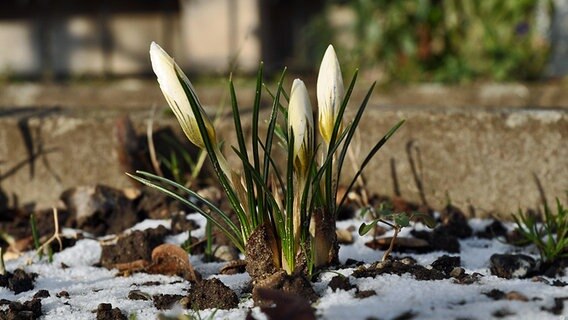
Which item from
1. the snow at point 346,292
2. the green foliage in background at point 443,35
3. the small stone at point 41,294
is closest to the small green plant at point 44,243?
the snow at point 346,292

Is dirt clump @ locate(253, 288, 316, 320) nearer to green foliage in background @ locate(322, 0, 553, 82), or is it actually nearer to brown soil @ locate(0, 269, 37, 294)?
brown soil @ locate(0, 269, 37, 294)

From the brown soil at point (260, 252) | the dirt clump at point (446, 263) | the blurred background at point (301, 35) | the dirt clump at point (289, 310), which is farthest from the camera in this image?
the blurred background at point (301, 35)

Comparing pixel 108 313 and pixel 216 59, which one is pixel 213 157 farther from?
pixel 216 59

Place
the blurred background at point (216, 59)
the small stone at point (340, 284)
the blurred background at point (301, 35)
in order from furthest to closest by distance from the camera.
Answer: the blurred background at point (301, 35)
the blurred background at point (216, 59)
the small stone at point (340, 284)

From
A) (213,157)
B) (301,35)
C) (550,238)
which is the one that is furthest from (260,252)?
(301,35)

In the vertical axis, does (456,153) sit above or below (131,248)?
above

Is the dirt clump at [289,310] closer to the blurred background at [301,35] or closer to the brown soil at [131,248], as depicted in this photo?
the brown soil at [131,248]
